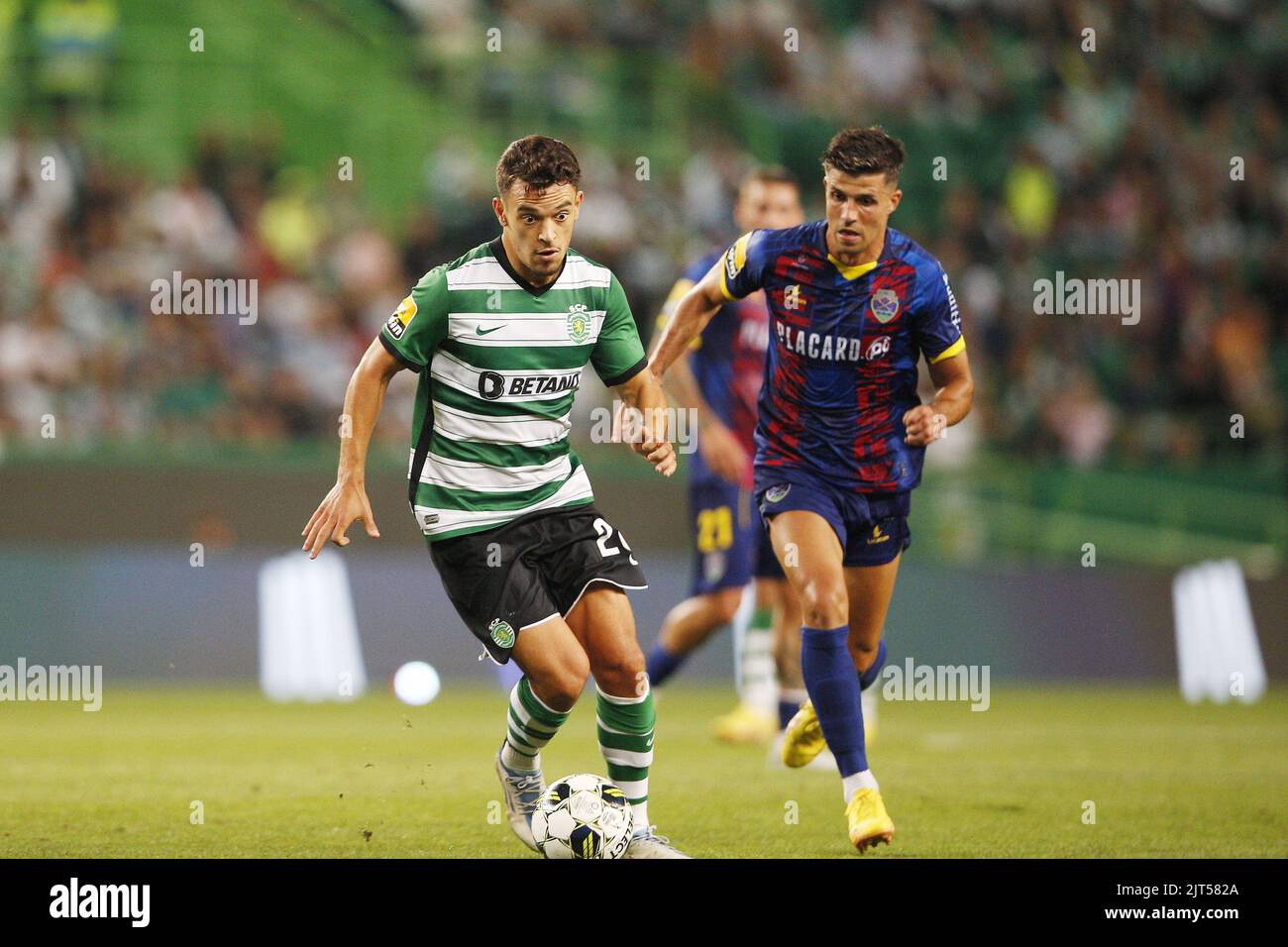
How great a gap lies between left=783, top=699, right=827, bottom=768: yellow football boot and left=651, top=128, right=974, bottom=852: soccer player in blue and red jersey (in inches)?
7.5

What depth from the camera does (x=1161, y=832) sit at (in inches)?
266

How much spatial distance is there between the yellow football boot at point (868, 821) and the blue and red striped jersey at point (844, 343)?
4.11 feet

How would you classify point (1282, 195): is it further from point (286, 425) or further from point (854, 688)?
point (854, 688)

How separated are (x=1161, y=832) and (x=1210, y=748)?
10.9ft

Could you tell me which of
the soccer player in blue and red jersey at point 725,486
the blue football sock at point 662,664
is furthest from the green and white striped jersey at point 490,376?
the blue football sock at point 662,664

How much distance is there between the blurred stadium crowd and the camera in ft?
47.2

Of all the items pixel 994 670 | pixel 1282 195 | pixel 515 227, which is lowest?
pixel 994 670

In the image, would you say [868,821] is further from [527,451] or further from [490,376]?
[490,376]

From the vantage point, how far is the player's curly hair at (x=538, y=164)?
5.81m

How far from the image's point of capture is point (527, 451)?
20.1ft

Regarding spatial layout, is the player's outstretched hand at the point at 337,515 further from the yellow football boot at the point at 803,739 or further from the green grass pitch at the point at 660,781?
the yellow football boot at the point at 803,739

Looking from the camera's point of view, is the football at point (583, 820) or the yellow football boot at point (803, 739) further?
the yellow football boot at point (803, 739)

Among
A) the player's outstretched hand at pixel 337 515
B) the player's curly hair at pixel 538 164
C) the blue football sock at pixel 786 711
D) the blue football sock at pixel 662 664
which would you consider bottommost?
the blue football sock at pixel 786 711
